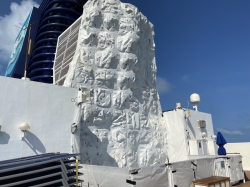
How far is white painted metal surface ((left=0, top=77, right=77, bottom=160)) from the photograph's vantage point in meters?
8.12

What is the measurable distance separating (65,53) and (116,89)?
668 centimetres

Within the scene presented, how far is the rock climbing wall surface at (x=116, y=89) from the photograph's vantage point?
515 inches

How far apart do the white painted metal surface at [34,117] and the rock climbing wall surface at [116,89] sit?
2.85 m

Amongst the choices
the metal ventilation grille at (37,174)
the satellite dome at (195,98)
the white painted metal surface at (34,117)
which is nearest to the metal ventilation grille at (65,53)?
A: the white painted metal surface at (34,117)

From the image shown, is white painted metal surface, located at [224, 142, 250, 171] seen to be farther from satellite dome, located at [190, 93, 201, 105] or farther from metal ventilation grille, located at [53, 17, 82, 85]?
metal ventilation grille, located at [53, 17, 82, 85]

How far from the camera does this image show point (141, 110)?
16.1m

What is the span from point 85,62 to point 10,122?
7.11 meters

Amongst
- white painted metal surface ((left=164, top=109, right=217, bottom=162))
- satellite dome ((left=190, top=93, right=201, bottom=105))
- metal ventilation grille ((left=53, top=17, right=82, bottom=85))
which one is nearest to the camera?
white painted metal surface ((left=164, top=109, right=217, bottom=162))

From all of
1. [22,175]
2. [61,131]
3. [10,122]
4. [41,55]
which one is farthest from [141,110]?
[41,55]

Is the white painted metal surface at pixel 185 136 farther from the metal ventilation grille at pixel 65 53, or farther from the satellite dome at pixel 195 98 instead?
the metal ventilation grille at pixel 65 53

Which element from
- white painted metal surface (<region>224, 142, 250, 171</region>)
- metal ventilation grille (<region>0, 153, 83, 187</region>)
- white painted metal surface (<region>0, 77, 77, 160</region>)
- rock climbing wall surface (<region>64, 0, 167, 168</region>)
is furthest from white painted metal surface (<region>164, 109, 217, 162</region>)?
metal ventilation grille (<region>0, 153, 83, 187</region>)

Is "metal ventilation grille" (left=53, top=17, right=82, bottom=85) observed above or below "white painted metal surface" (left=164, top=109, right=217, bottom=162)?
above

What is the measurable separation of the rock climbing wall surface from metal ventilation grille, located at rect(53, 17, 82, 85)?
1999 mm

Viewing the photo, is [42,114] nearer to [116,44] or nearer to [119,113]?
[119,113]
